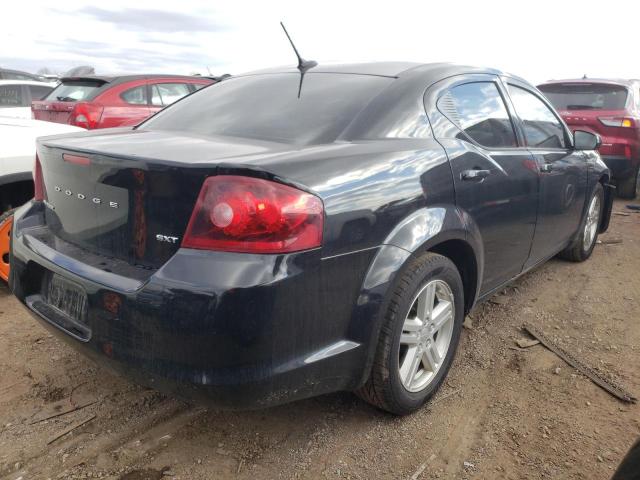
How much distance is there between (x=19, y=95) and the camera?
9.69m

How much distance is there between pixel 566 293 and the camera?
13.4 feet

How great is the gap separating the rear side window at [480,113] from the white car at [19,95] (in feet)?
27.6

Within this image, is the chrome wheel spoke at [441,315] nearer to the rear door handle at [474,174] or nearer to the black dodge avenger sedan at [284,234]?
the black dodge avenger sedan at [284,234]

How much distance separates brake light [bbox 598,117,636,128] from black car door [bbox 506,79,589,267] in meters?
3.59

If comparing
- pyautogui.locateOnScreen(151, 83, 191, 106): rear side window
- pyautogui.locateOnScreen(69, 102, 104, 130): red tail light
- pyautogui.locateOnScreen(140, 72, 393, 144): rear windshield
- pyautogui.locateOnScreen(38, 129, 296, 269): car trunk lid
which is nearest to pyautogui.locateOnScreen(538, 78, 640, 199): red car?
pyautogui.locateOnScreen(151, 83, 191, 106): rear side window

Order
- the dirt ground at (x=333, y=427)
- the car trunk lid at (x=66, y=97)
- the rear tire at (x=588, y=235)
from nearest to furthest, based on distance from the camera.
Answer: the dirt ground at (x=333, y=427) < the rear tire at (x=588, y=235) < the car trunk lid at (x=66, y=97)

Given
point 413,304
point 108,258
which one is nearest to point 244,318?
point 108,258

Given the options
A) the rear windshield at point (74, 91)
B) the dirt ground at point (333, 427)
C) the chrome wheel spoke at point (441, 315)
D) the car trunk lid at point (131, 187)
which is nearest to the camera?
the car trunk lid at point (131, 187)

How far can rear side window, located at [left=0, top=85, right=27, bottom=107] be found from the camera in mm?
9367

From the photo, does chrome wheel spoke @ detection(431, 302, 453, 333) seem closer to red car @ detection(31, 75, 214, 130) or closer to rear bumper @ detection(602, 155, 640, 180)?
red car @ detection(31, 75, 214, 130)

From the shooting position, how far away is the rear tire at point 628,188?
772 cm

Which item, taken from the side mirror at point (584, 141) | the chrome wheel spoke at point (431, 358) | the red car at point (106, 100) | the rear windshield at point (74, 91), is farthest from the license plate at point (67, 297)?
the rear windshield at point (74, 91)

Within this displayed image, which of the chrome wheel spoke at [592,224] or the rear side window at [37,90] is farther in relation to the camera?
the rear side window at [37,90]

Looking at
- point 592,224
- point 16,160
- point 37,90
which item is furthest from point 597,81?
point 37,90
